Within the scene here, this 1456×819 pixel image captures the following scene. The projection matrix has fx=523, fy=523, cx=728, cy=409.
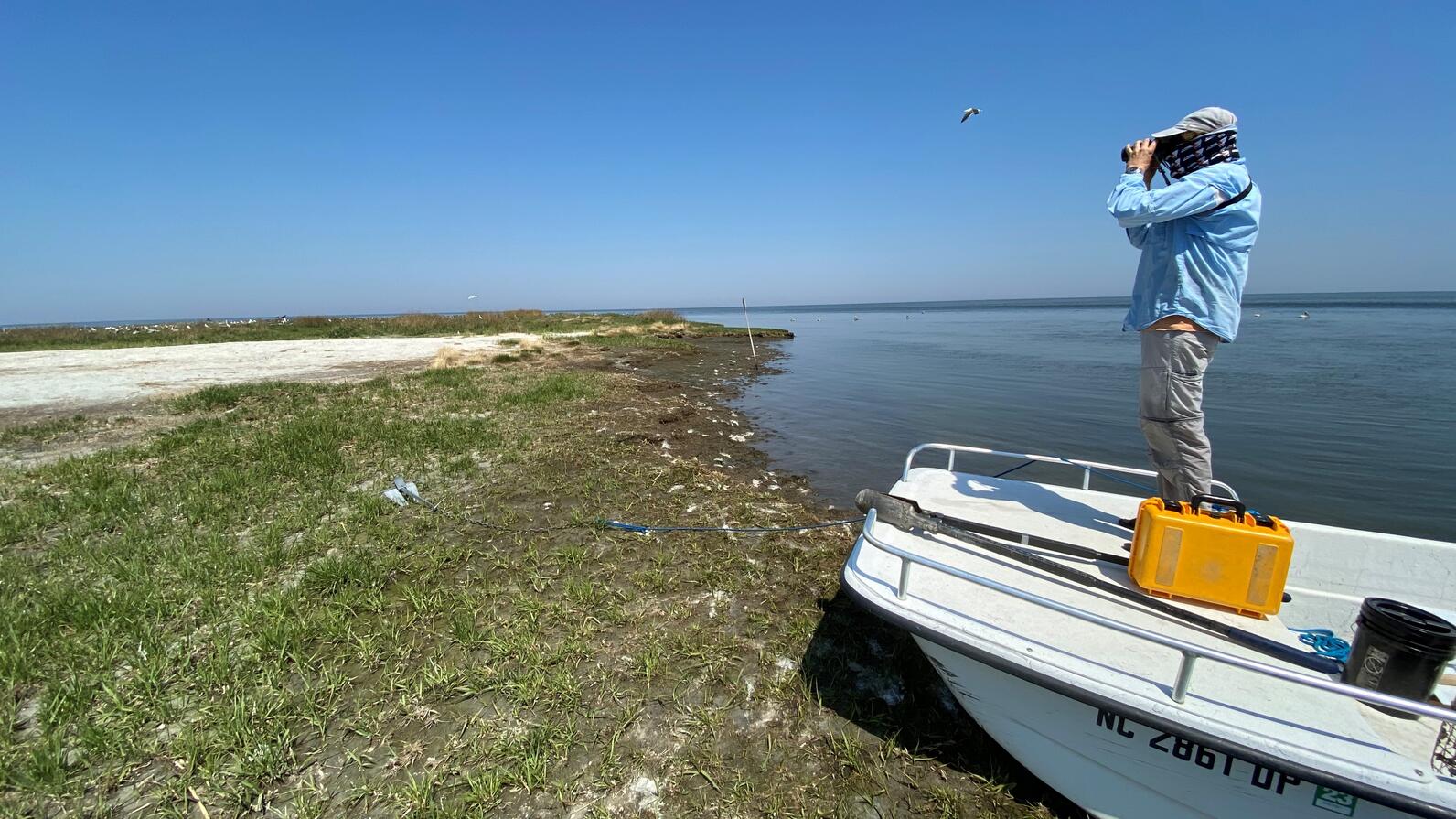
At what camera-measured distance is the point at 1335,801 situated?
203 cm

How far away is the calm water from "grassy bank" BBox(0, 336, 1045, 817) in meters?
4.13

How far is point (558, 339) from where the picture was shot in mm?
30125

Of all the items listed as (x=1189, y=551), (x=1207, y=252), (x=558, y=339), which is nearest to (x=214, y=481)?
(x=1189, y=551)

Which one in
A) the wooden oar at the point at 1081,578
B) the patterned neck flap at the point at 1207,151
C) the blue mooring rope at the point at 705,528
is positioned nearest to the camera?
the wooden oar at the point at 1081,578

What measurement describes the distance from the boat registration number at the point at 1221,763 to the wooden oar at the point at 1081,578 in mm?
744

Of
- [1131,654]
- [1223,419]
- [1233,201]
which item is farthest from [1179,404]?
[1223,419]

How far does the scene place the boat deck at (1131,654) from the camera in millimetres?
2070

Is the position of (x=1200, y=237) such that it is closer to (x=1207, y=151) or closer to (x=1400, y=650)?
(x=1207, y=151)

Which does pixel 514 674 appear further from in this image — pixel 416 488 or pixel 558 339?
pixel 558 339

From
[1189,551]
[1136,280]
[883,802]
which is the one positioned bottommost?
[883,802]

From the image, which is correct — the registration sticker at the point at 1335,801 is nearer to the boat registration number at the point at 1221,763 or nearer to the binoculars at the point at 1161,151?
the boat registration number at the point at 1221,763

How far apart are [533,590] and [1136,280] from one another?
5.30m

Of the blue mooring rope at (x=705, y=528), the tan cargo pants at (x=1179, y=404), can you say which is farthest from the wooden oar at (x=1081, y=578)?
the blue mooring rope at (x=705, y=528)

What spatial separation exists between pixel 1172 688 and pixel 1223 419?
14.7 metres
